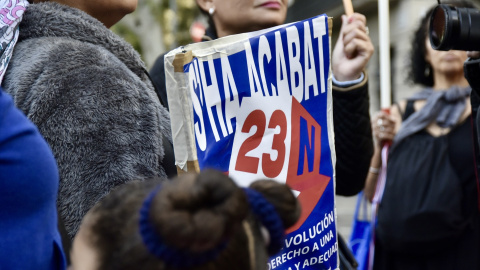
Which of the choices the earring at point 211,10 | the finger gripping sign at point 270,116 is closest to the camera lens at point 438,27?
the finger gripping sign at point 270,116

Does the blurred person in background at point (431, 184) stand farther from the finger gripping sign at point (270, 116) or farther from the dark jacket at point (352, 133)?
the finger gripping sign at point (270, 116)

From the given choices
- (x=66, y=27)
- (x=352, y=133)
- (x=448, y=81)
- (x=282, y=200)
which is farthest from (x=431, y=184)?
(x=282, y=200)

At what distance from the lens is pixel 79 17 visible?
149cm

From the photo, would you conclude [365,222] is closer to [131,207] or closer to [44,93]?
[44,93]

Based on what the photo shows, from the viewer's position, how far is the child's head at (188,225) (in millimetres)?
767

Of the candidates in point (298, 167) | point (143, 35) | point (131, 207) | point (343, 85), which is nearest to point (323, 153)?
point (298, 167)

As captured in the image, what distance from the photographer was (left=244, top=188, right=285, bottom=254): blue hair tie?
89cm

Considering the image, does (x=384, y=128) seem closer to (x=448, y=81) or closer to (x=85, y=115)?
(x=448, y=81)

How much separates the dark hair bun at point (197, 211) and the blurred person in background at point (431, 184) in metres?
2.30

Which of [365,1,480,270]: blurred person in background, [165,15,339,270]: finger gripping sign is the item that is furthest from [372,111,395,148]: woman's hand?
[165,15,339,270]: finger gripping sign

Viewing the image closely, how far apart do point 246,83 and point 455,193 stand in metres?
1.78

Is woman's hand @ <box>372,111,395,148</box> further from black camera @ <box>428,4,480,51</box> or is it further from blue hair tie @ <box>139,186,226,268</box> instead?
blue hair tie @ <box>139,186,226,268</box>

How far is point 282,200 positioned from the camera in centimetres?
92

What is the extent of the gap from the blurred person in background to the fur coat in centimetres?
190
